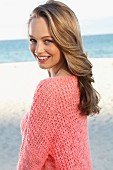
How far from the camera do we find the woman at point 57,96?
4.31 ft

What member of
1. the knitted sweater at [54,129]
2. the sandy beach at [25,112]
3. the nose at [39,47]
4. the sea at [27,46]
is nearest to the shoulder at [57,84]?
the knitted sweater at [54,129]

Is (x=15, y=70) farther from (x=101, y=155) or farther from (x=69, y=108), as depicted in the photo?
(x=69, y=108)

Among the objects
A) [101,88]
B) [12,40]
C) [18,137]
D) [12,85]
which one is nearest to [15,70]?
A: [12,85]

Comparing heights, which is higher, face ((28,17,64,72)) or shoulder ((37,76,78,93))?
face ((28,17,64,72))

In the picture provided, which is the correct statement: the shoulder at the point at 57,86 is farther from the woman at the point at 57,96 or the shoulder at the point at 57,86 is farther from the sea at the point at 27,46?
the sea at the point at 27,46

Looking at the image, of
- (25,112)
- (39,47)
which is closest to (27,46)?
(25,112)

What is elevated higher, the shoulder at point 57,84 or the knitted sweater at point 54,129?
the shoulder at point 57,84

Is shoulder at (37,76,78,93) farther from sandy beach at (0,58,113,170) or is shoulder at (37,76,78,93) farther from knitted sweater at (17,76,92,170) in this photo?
sandy beach at (0,58,113,170)

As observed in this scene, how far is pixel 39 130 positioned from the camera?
1.33m

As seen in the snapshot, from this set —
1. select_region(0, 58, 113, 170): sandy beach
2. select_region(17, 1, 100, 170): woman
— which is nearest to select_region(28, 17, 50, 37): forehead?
select_region(17, 1, 100, 170): woman

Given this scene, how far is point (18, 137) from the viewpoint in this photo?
5.27 m

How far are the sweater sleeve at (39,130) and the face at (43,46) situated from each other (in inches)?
4.5

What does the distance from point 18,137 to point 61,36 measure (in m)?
4.09

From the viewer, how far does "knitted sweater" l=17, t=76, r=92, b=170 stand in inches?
51.8
